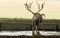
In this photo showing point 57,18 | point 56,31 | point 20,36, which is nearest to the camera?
point 20,36

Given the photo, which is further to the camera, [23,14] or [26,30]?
[23,14]

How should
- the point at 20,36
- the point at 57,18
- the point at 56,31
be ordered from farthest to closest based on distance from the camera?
1. the point at 57,18
2. the point at 56,31
3. the point at 20,36

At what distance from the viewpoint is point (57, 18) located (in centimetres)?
259

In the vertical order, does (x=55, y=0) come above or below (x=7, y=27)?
above

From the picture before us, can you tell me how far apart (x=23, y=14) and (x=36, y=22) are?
1.62 feet

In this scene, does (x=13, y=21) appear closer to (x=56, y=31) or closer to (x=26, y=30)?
(x=26, y=30)

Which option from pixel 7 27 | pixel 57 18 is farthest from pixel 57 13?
pixel 7 27

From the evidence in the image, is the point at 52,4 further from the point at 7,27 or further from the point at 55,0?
the point at 7,27

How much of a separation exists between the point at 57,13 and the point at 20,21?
1.70ft

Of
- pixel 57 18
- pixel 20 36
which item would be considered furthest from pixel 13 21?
pixel 57 18

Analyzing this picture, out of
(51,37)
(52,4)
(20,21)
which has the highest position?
(52,4)

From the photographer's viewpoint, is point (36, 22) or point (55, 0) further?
point (55, 0)

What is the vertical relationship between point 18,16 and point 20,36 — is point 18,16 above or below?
above

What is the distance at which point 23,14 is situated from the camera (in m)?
2.63
